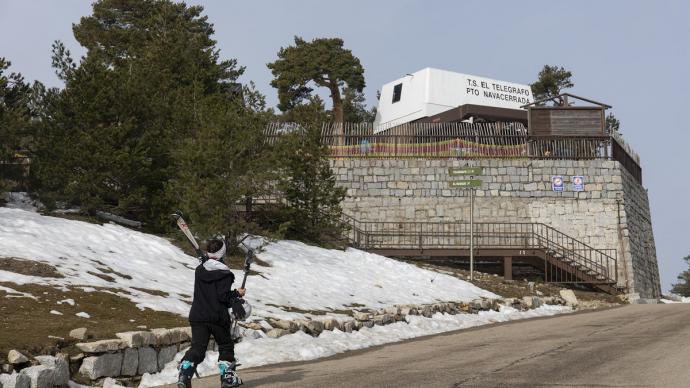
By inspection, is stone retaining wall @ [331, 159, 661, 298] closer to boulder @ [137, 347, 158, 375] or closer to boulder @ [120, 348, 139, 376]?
boulder @ [137, 347, 158, 375]

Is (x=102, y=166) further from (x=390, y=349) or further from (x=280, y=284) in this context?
(x=390, y=349)

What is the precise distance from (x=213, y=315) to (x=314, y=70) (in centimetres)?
4715

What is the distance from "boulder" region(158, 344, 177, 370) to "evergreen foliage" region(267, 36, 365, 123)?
143 feet

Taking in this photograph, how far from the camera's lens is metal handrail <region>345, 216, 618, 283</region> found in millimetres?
36844

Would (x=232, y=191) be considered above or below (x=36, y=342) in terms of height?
above

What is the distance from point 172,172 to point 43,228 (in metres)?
6.01

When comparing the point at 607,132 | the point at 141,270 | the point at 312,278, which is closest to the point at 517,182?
the point at 607,132

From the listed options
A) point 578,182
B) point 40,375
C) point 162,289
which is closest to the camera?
point 40,375

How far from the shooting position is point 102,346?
414 inches

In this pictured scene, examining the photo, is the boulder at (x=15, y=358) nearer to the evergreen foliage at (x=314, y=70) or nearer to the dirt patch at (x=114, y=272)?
the dirt patch at (x=114, y=272)

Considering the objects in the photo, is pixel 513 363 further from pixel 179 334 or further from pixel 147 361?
pixel 147 361

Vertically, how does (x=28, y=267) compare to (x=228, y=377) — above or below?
above

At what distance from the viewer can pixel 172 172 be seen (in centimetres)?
2530

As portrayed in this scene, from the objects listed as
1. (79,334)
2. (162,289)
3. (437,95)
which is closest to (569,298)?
(162,289)
